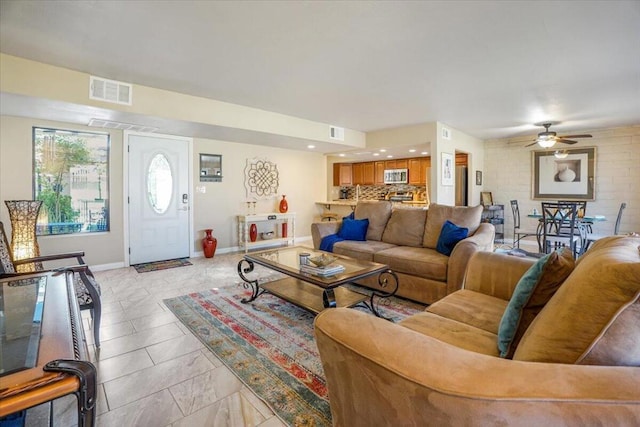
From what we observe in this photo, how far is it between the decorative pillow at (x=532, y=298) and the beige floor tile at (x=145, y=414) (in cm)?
169

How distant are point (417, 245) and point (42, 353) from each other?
3542 mm

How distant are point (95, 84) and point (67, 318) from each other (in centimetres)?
306

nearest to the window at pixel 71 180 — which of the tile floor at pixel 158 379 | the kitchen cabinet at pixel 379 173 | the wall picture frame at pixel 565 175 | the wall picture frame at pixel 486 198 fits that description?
the tile floor at pixel 158 379

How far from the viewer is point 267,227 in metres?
6.61

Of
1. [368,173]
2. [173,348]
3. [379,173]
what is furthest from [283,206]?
[173,348]

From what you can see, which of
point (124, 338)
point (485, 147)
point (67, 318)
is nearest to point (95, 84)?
point (124, 338)

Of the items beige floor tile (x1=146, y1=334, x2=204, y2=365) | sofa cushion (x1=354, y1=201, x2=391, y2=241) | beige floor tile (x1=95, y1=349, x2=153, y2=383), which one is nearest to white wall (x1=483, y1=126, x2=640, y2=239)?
sofa cushion (x1=354, y1=201, x2=391, y2=241)

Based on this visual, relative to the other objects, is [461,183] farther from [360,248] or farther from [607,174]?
[360,248]

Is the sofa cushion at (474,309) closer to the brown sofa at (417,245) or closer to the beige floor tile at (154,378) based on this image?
the brown sofa at (417,245)

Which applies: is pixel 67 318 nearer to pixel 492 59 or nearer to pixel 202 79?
pixel 202 79

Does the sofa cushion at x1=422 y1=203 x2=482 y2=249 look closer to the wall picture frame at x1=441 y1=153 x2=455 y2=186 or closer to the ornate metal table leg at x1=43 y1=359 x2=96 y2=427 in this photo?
the wall picture frame at x1=441 y1=153 x2=455 y2=186

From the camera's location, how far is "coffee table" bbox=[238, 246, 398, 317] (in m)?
2.52

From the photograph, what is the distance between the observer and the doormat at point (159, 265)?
4.64 meters

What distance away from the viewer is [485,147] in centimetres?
748
